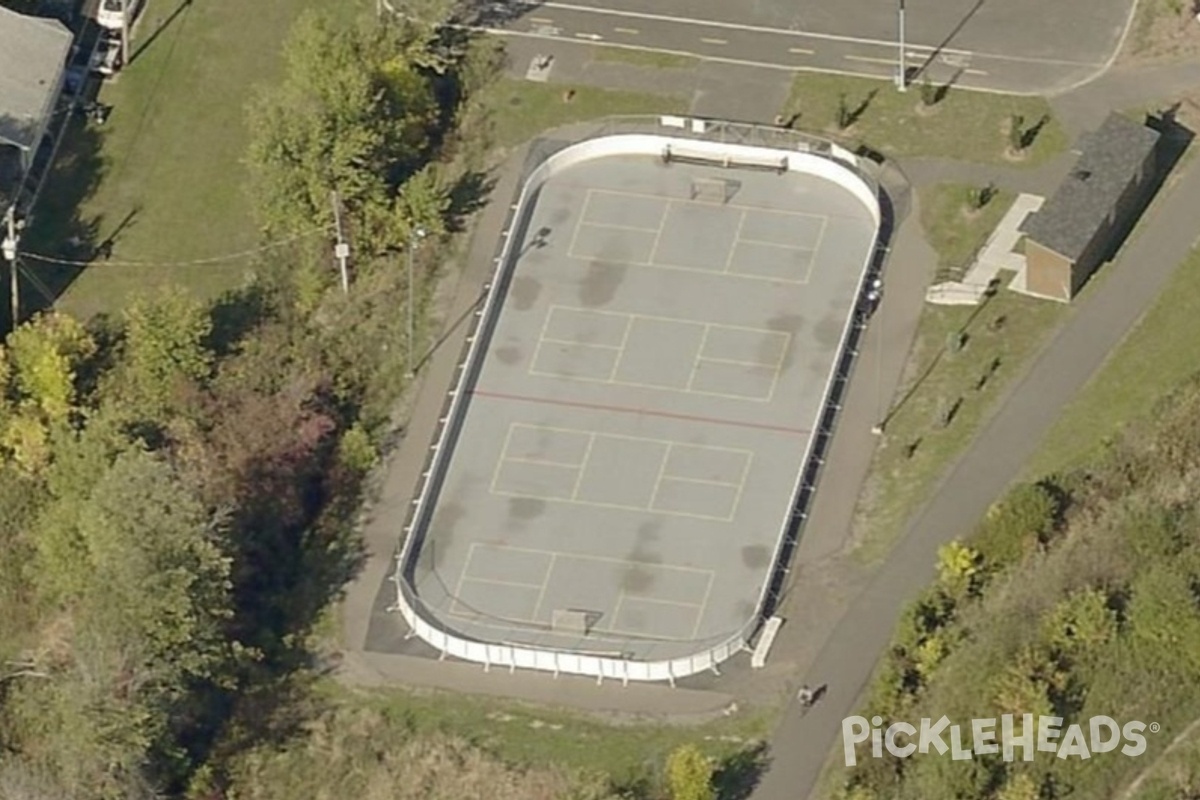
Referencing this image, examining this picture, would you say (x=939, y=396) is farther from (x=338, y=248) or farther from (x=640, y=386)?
(x=338, y=248)

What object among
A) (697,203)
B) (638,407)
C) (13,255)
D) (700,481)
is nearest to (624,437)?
(638,407)

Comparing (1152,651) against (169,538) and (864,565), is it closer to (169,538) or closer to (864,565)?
(864,565)

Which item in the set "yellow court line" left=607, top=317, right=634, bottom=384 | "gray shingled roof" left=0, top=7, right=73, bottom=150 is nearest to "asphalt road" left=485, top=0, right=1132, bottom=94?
"yellow court line" left=607, top=317, right=634, bottom=384

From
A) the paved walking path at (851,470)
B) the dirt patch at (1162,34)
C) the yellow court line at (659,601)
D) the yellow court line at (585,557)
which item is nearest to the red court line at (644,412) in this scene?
the paved walking path at (851,470)

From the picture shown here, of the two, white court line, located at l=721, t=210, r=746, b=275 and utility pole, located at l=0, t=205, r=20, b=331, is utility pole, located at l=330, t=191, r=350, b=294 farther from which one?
white court line, located at l=721, t=210, r=746, b=275

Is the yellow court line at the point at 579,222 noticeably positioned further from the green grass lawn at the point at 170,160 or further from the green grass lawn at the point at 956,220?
the green grass lawn at the point at 956,220

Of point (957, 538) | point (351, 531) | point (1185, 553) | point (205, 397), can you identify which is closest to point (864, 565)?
point (957, 538)

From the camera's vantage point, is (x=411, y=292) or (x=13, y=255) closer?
(x=411, y=292)
